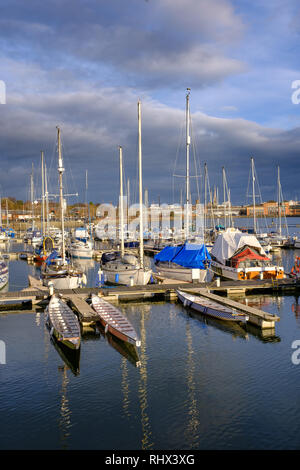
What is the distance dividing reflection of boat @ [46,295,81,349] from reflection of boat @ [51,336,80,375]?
0.27m

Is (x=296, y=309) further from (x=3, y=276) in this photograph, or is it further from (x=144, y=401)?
(x=3, y=276)

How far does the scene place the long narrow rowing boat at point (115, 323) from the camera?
23062mm

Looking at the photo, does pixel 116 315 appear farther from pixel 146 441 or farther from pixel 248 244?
pixel 248 244

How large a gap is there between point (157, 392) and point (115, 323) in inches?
332

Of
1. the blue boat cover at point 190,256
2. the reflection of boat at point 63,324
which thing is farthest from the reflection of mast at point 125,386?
the blue boat cover at point 190,256

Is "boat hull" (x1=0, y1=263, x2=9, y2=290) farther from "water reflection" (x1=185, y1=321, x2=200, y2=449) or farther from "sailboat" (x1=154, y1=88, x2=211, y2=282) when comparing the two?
"water reflection" (x1=185, y1=321, x2=200, y2=449)

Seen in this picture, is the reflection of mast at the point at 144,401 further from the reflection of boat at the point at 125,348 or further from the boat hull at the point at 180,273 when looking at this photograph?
the boat hull at the point at 180,273

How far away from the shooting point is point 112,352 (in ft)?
75.8

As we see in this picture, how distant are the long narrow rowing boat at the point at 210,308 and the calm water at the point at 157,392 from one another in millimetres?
980

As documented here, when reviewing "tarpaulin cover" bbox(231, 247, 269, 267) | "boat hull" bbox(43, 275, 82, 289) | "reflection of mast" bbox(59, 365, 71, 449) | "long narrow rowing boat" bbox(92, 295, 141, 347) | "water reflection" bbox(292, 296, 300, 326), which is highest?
"tarpaulin cover" bbox(231, 247, 269, 267)

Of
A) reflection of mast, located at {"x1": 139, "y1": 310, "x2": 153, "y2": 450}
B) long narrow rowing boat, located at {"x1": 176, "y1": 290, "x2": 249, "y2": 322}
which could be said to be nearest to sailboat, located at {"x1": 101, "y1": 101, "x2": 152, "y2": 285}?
long narrow rowing boat, located at {"x1": 176, "y1": 290, "x2": 249, "y2": 322}

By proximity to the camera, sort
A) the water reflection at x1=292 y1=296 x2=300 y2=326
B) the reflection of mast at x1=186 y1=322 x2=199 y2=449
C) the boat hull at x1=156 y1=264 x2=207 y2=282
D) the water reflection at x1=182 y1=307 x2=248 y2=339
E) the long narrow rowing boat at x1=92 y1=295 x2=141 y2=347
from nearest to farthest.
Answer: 1. the reflection of mast at x1=186 y1=322 x2=199 y2=449
2. the long narrow rowing boat at x1=92 y1=295 x2=141 y2=347
3. the water reflection at x1=182 y1=307 x2=248 y2=339
4. the water reflection at x1=292 y1=296 x2=300 y2=326
5. the boat hull at x1=156 y1=264 x2=207 y2=282

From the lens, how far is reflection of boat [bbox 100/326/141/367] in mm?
21778
